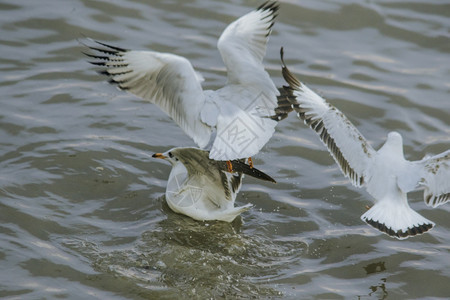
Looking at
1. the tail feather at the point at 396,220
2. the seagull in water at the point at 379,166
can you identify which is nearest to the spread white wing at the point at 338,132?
the seagull in water at the point at 379,166

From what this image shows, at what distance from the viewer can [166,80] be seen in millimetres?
6516

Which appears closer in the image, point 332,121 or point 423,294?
point 423,294

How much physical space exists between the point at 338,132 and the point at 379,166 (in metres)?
0.49

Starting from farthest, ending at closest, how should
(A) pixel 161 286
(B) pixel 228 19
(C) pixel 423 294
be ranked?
(B) pixel 228 19
(C) pixel 423 294
(A) pixel 161 286

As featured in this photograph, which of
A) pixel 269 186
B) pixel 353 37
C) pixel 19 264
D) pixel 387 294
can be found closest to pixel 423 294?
pixel 387 294

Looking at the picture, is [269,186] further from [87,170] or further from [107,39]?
[107,39]

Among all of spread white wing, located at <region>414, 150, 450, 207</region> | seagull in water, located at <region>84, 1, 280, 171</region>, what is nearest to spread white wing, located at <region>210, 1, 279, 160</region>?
seagull in water, located at <region>84, 1, 280, 171</region>

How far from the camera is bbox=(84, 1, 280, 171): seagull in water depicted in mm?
6348

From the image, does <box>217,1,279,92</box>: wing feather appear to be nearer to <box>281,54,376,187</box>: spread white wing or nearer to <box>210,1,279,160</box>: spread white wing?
<box>210,1,279,160</box>: spread white wing

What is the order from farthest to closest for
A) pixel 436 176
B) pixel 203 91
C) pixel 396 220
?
pixel 203 91 → pixel 436 176 → pixel 396 220

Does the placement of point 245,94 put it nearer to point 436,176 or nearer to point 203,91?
point 203,91

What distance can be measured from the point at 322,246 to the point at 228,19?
4.92 metres

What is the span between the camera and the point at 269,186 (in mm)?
7383

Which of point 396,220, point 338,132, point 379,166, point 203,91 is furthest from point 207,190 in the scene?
point 396,220
